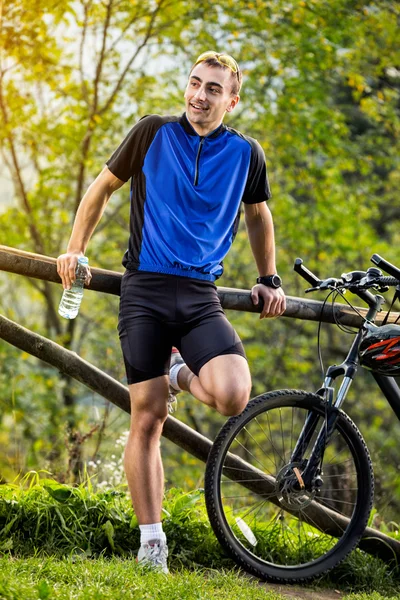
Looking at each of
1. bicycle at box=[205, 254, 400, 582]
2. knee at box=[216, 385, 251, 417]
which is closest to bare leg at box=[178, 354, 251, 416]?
knee at box=[216, 385, 251, 417]

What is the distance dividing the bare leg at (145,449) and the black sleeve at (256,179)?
0.87m

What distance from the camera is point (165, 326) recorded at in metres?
3.39

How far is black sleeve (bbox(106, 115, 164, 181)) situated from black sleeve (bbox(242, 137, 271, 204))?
0.42 meters

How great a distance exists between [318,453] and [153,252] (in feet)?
3.64

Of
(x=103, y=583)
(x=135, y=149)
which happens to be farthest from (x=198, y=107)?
(x=103, y=583)

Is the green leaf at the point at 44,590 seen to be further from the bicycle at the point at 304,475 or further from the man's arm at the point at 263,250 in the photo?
the man's arm at the point at 263,250

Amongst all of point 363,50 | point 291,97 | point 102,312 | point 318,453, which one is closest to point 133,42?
point 291,97

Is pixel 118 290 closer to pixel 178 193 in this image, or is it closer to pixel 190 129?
pixel 178 193

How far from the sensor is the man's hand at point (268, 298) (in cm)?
379

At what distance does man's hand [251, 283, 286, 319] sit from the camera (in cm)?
379

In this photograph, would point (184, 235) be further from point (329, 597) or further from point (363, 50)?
point (363, 50)

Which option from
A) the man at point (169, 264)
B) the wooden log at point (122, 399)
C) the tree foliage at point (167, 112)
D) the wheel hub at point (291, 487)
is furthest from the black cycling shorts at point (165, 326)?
the tree foliage at point (167, 112)

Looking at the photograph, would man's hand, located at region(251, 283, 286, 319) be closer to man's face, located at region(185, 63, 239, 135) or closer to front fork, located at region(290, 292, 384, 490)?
front fork, located at region(290, 292, 384, 490)

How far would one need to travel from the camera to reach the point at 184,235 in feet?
10.9
